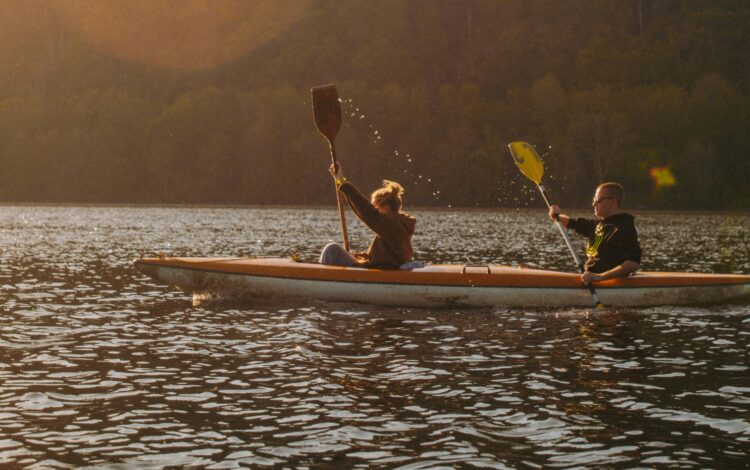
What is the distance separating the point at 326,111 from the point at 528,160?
12.2ft

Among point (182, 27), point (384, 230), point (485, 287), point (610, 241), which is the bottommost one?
point (485, 287)

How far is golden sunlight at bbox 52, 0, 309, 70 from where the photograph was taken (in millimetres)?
148000

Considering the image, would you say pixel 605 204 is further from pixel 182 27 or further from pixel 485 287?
pixel 182 27

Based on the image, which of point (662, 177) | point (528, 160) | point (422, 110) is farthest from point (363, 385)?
point (422, 110)

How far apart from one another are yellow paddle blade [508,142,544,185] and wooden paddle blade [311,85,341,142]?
10.5 ft

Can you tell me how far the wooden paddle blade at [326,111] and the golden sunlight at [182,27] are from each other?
13113 cm

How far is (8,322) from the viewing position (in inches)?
487

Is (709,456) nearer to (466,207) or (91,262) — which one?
(91,262)

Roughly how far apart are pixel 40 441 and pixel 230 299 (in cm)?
791

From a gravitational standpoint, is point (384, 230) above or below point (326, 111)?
below

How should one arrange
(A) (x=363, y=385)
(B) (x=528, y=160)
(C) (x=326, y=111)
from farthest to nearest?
(C) (x=326, y=111)
(B) (x=528, y=160)
(A) (x=363, y=385)

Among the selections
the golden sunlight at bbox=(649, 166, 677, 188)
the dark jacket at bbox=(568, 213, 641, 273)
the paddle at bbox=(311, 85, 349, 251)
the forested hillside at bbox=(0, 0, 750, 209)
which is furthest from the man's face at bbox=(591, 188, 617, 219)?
the golden sunlight at bbox=(649, 166, 677, 188)

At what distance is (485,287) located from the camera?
13.1 meters

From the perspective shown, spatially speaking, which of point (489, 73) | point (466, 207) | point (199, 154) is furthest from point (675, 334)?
point (489, 73)
